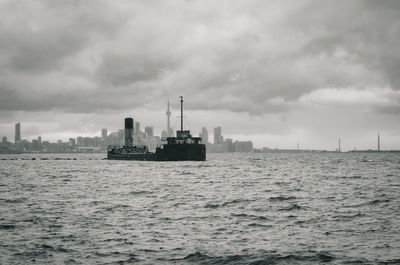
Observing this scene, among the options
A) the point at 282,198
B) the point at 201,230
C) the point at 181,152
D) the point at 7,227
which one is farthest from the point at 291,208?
the point at 181,152

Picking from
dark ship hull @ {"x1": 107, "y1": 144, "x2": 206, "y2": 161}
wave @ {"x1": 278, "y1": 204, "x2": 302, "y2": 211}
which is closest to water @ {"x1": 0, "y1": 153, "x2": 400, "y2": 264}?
wave @ {"x1": 278, "y1": 204, "x2": 302, "y2": 211}

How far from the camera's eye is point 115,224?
922 inches

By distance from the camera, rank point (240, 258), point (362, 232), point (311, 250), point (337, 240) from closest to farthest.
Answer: point (240, 258) < point (311, 250) < point (337, 240) < point (362, 232)

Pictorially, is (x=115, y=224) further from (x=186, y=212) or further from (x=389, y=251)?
(x=389, y=251)

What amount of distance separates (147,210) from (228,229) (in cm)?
837

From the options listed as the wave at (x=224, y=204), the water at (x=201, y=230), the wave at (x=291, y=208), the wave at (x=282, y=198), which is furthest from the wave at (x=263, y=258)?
the wave at (x=282, y=198)

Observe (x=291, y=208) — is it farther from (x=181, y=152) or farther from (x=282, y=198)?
(x=181, y=152)

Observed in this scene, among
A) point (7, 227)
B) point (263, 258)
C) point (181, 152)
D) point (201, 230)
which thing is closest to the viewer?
point (263, 258)

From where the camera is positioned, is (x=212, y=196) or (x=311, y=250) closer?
(x=311, y=250)

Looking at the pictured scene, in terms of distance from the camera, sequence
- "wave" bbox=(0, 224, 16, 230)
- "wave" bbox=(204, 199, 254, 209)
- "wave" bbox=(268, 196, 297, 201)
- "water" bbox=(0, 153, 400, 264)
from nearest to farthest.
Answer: "water" bbox=(0, 153, 400, 264), "wave" bbox=(0, 224, 16, 230), "wave" bbox=(204, 199, 254, 209), "wave" bbox=(268, 196, 297, 201)

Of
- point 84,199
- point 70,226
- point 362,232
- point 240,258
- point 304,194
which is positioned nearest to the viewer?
point 240,258

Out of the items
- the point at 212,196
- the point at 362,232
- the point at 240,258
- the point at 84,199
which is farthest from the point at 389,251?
the point at 84,199

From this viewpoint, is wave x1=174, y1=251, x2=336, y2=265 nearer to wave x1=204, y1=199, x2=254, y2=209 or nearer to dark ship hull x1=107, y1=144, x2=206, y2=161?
wave x1=204, y1=199, x2=254, y2=209

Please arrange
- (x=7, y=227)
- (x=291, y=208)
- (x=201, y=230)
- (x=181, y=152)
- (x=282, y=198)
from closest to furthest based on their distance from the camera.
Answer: (x=201, y=230)
(x=7, y=227)
(x=291, y=208)
(x=282, y=198)
(x=181, y=152)
